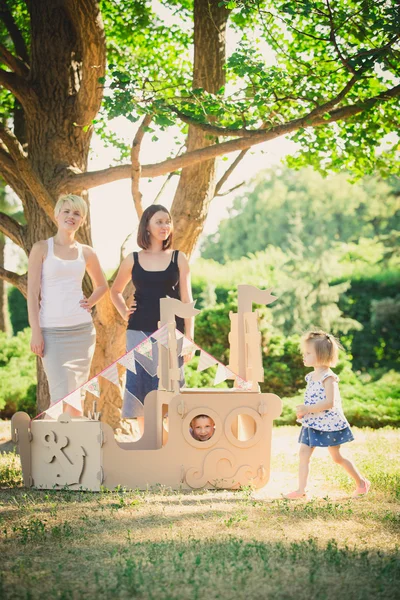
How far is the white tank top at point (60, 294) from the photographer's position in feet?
15.4

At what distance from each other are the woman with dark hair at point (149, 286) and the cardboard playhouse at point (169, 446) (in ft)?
0.78

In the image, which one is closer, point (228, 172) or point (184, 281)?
point (184, 281)

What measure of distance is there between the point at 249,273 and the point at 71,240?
9.62 m

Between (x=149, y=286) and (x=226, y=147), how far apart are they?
1703 mm

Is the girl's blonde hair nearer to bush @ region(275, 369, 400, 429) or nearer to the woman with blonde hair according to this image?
the woman with blonde hair

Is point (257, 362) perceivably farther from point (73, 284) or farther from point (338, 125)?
point (338, 125)

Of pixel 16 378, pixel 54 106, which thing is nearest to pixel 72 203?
pixel 54 106

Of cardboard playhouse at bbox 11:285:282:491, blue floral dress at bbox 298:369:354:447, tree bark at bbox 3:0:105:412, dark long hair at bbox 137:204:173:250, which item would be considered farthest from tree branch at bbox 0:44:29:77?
blue floral dress at bbox 298:369:354:447

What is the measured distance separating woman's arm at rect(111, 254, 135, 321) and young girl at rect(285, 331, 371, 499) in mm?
1347

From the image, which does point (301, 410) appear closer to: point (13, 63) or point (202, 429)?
point (202, 429)

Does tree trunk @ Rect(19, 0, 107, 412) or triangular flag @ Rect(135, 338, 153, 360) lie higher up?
tree trunk @ Rect(19, 0, 107, 412)

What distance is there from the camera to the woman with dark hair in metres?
4.88

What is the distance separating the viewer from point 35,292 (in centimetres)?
471

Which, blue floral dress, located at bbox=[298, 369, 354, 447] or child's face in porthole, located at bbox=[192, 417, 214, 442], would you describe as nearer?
blue floral dress, located at bbox=[298, 369, 354, 447]
